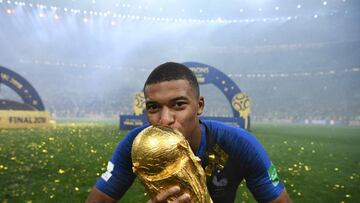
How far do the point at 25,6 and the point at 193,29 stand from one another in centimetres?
3245

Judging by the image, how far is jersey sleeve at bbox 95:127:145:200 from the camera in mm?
2311

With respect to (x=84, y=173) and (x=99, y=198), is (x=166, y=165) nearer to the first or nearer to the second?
(x=99, y=198)

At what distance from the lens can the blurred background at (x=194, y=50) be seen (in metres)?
43.9

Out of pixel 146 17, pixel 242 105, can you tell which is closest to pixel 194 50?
pixel 146 17

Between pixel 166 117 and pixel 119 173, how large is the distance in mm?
960

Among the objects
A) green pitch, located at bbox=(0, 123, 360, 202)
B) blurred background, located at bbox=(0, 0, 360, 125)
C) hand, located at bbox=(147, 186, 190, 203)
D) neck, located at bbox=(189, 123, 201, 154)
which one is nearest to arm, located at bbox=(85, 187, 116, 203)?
neck, located at bbox=(189, 123, 201, 154)

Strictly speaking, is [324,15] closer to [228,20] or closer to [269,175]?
[228,20]

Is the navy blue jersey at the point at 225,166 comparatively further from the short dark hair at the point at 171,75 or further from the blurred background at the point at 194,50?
the blurred background at the point at 194,50

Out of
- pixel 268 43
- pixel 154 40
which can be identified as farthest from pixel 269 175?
pixel 154 40

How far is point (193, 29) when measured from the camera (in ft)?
223

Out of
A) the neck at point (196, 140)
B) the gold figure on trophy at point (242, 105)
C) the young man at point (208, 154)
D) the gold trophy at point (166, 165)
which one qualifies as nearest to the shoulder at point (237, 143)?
the young man at point (208, 154)

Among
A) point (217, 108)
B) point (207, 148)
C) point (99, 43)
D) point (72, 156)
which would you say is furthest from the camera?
point (99, 43)

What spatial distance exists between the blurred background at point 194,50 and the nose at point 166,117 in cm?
3750

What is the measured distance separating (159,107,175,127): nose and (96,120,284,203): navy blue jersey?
62 cm
